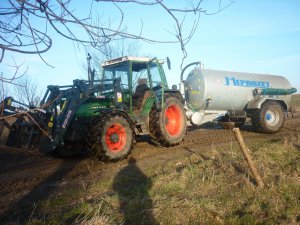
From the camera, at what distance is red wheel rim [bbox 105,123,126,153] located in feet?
26.5

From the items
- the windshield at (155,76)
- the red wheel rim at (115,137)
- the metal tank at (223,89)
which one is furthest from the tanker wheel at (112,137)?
the metal tank at (223,89)

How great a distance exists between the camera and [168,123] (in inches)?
399

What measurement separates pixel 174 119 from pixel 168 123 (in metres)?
0.30

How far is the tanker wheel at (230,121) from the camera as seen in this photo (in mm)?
13359

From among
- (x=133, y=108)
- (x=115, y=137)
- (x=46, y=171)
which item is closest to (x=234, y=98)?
(x=133, y=108)

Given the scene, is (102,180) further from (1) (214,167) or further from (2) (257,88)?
(2) (257,88)

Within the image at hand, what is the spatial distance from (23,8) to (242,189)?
4141 mm

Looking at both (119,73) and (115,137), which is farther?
(119,73)

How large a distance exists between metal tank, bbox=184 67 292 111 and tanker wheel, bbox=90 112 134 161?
4.16 metres

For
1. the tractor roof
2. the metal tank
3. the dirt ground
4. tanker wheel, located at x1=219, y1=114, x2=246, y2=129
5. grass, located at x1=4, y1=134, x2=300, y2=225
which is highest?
the tractor roof

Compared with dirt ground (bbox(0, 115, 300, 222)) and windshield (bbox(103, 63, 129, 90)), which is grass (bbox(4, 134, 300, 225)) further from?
windshield (bbox(103, 63, 129, 90))

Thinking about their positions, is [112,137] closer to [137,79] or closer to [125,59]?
[125,59]

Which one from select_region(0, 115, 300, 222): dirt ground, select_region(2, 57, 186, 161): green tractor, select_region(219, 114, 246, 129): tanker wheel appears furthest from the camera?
select_region(219, 114, 246, 129): tanker wheel

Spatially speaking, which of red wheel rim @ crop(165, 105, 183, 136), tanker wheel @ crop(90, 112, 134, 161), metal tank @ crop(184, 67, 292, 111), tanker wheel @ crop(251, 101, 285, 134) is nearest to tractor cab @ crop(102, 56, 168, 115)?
red wheel rim @ crop(165, 105, 183, 136)
